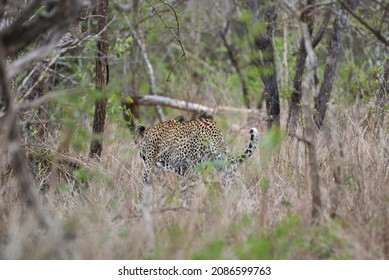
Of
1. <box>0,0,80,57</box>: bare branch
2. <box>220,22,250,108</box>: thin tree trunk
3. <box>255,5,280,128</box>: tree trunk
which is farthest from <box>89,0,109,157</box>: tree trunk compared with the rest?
<box>220,22,250,108</box>: thin tree trunk

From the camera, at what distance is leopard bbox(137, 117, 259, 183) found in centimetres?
809

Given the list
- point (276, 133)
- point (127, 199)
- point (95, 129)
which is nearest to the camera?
point (276, 133)

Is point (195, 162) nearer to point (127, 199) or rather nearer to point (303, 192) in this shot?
point (127, 199)

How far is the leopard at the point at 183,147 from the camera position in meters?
8.09

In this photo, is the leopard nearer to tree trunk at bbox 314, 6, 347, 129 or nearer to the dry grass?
the dry grass

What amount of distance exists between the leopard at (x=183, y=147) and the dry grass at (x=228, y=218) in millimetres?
920

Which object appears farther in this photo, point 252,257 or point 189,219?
point 189,219

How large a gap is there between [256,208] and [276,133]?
137cm

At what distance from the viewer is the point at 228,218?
543 cm

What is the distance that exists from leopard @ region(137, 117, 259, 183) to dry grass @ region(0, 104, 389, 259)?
0.92 metres

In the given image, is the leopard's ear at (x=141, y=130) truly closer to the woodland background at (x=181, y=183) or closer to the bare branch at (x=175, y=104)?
the woodland background at (x=181, y=183)

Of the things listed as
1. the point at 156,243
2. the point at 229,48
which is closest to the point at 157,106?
the point at 229,48

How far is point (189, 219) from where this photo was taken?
5359 millimetres
